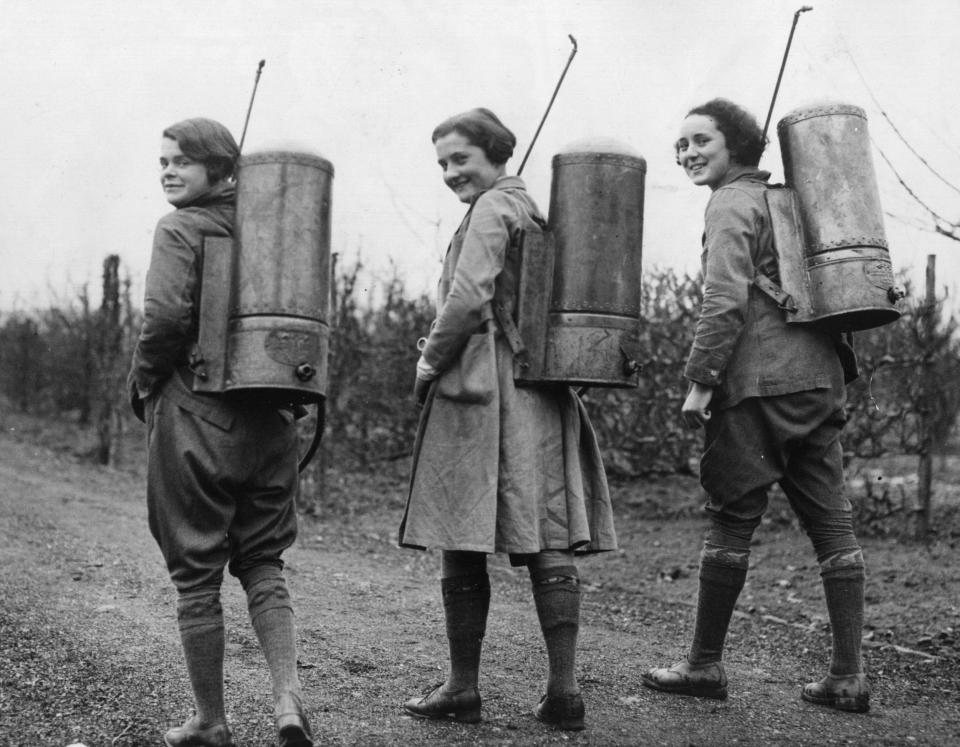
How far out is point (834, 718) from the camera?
371cm

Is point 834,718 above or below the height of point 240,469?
below

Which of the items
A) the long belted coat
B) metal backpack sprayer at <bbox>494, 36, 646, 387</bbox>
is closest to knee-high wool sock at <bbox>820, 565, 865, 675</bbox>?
the long belted coat

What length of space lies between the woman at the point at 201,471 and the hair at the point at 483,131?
729mm

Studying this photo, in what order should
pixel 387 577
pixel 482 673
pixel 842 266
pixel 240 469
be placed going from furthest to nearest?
pixel 387 577, pixel 482 673, pixel 842 266, pixel 240 469

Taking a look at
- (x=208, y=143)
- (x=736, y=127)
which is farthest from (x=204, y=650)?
(x=736, y=127)

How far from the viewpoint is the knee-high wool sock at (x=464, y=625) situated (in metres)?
3.48

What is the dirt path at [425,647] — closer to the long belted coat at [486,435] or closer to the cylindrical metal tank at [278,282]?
the long belted coat at [486,435]

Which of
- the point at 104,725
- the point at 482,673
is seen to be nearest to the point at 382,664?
the point at 482,673

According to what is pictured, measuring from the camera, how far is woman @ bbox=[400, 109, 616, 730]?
11.0 feet

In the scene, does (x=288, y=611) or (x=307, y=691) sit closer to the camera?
(x=288, y=611)

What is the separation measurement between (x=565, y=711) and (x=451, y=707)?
0.37 m

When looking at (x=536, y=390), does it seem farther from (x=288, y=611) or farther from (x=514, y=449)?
(x=288, y=611)

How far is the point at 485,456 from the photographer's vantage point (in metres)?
3.37

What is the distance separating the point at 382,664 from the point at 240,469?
1.32 meters
